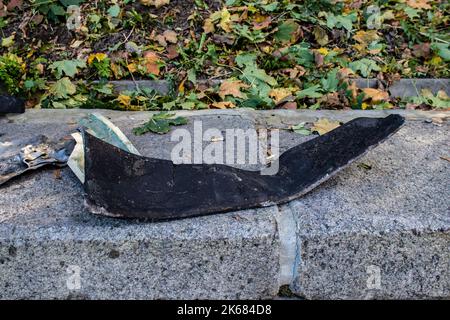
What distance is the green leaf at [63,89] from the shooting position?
2.77 meters

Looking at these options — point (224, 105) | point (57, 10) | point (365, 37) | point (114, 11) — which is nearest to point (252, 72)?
point (224, 105)

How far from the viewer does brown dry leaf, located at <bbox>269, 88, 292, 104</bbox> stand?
267 cm

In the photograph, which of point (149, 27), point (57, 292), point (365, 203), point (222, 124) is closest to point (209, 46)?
point (149, 27)

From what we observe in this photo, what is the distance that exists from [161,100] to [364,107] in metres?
1.06

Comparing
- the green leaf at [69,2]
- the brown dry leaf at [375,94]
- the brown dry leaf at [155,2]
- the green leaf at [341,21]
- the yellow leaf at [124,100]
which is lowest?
the brown dry leaf at [375,94]

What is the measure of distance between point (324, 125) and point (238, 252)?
94 cm

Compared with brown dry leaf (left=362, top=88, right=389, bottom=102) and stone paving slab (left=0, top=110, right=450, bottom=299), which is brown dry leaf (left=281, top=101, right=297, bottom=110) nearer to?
brown dry leaf (left=362, top=88, right=389, bottom=102)

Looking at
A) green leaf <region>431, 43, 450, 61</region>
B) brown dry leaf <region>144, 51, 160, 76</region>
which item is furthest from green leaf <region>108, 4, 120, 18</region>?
green leaf <region>431, 43, 450, 61</region>

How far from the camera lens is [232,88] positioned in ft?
8.89

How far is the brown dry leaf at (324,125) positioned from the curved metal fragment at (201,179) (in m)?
0.32

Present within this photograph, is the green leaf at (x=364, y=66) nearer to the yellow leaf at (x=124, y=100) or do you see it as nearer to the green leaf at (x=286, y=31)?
the green leaf at (x=286, y=31)

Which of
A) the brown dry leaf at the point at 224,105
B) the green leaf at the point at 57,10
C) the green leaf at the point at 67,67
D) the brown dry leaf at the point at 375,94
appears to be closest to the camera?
the brown dry leaf at the point at 224,105

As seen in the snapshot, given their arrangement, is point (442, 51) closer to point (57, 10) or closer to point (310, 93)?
point (310, 93)

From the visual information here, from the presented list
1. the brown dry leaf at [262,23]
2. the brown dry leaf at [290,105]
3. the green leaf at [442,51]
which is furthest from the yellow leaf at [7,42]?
the green leaf at [442,51]
